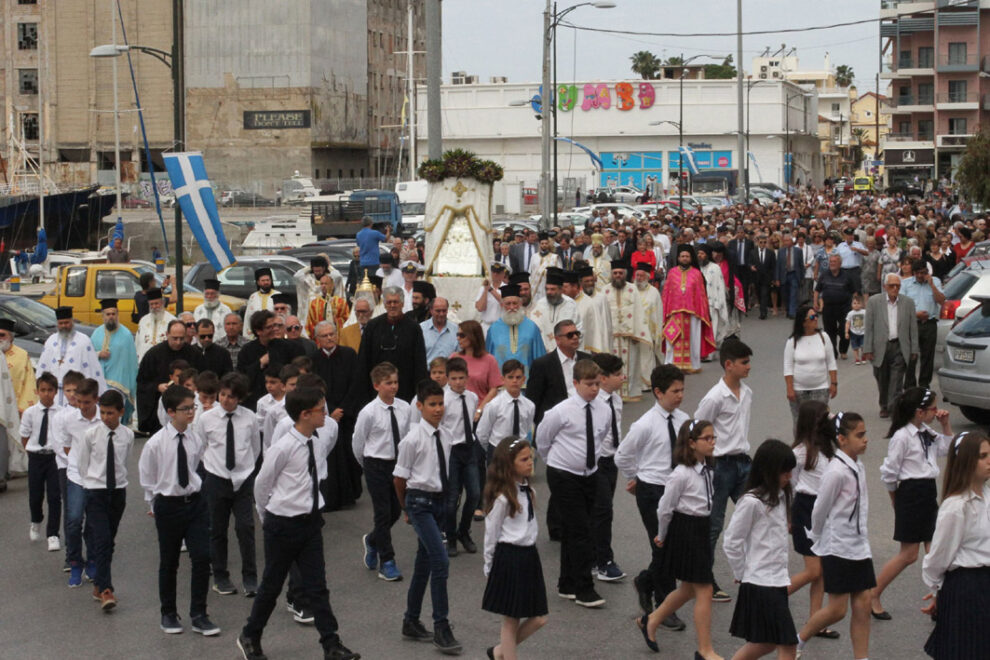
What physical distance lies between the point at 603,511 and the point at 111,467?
3427mm

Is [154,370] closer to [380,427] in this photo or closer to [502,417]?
[380,427]

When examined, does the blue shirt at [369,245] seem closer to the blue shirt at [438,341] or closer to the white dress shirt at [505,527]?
the blue shirt at [438,341]

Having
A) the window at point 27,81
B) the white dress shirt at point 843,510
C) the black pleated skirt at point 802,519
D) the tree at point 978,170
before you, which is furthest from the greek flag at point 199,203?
the window at point 27,81

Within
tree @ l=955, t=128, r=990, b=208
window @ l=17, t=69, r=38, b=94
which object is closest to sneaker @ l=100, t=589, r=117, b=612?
tree @ l=955, t=128, r=990, b=208

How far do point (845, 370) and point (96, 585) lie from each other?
13212 mm

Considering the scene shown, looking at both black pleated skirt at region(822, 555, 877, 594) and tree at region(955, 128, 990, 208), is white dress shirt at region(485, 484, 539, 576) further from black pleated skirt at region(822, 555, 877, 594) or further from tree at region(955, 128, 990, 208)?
tree at region(955, 128, 990, 208)

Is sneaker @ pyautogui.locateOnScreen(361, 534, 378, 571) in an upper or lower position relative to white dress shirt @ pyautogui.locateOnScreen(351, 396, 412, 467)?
lower

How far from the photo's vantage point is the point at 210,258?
632 inches

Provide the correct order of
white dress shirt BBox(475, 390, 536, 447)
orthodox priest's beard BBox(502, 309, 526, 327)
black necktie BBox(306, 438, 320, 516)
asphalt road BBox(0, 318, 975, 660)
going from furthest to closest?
orthodox priest's beard BBox(502, 309, 526, 327)
white dress shirt BBox(475, 390, 536, 447)
asphalt road BBox(0, 318, 975, 660)
black necktie BBox(306, 438, 320, 516)

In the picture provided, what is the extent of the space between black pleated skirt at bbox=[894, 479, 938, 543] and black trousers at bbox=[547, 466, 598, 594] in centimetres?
199

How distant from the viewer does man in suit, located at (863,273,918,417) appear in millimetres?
15312

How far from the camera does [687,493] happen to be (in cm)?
808

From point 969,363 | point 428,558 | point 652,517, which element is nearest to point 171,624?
point 428,558

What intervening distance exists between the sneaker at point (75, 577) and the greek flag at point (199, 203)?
6.24m
